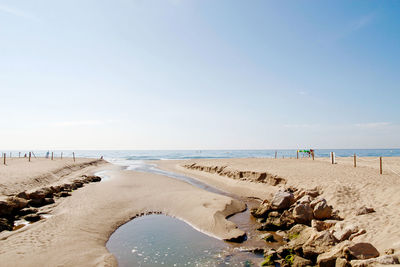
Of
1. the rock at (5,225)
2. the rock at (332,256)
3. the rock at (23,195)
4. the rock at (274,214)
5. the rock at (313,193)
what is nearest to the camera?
the rock at (332,256)

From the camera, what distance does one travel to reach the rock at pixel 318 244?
7697 mm

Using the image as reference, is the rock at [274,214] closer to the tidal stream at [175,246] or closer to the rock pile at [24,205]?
the tidal stream at [175,246]

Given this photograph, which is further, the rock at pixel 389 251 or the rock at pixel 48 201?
the rock at pixel 48 201

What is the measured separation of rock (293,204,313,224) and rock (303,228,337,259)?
2.80 metres

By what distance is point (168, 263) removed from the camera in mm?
7980

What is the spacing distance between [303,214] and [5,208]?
589 inches

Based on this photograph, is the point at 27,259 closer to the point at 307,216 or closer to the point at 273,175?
the point at 307,216

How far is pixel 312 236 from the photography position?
330 inches

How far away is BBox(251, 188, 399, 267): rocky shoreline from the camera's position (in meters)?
6.46

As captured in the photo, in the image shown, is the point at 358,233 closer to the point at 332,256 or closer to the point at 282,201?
the point at 332,256

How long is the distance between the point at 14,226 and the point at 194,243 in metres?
8.70

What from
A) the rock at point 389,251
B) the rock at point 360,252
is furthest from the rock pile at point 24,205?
the rock at point 389,251

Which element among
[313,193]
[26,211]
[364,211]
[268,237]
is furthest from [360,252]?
[26,211]

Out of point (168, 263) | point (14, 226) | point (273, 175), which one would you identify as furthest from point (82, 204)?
point (273, 175)
